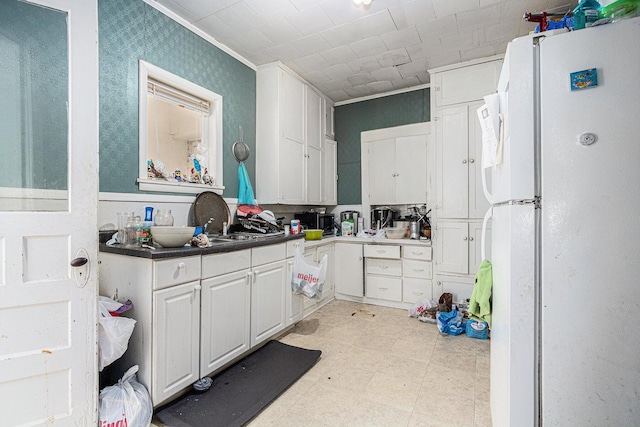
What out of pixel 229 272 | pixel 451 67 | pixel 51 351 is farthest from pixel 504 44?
pixel 51 351

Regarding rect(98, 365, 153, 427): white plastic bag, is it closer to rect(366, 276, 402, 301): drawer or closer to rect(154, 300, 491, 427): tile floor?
rect(154, 300, 491, 427): tile floor

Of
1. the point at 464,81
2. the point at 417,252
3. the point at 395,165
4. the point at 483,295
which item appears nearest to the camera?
the point at 483,295

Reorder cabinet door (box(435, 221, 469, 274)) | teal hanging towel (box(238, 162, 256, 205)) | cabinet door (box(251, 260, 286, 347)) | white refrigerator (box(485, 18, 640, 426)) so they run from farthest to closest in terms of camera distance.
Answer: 1. cabinet door (box(435, 221, 469, 274))
2. teal hanging towel (box(238, 162, 256, 205))
3. cabinet door (box(251, 260, 286, 347))
4. white refrigerator (box(485, 18, 640, 426))

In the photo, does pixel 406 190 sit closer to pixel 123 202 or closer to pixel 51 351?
pixel 123 202

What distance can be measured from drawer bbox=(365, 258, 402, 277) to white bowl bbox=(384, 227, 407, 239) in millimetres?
308

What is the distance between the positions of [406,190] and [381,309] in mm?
1573

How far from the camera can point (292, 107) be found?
3410mm

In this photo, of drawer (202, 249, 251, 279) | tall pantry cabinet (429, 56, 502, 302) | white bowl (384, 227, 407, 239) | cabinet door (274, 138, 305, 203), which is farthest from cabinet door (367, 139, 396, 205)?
drawer (202, 249, 251, 279)

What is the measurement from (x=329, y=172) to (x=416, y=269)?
184cm

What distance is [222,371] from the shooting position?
2.08m

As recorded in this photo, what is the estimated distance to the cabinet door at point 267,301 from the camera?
229 centimetres

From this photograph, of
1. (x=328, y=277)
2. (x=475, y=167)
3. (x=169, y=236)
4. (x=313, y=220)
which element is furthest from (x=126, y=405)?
(x=475, y=167)

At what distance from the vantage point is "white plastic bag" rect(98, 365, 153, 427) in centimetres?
146

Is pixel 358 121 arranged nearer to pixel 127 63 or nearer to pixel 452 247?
pixel 452 247
